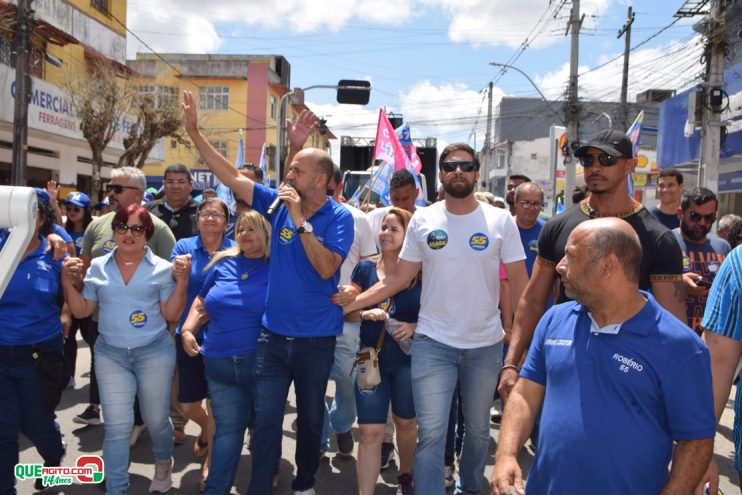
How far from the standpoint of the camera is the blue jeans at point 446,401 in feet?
12.7

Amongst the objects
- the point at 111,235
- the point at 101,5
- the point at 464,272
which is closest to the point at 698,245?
the point at 464,272

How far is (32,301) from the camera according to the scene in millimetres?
4172

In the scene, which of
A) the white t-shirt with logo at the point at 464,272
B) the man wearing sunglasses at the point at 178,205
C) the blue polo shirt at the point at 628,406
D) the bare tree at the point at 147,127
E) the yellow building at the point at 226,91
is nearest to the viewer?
the blue polo shirt at the point at 628,406

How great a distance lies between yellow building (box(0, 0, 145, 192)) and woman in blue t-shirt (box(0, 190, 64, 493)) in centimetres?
1433

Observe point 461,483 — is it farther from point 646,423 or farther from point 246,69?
point 246,69

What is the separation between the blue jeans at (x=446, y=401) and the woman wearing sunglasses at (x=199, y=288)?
1.63 metres

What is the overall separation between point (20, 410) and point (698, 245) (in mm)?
5254

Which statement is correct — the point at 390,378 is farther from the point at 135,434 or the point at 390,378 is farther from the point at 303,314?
the point at 135,434

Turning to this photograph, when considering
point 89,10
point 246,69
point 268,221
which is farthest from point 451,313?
point 246,69

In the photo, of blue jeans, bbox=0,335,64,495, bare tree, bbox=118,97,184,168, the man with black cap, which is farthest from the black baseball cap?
bare tree, bbox=118,97,184,168

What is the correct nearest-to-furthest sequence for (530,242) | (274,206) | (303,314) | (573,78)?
(274,206), (303,314), (530,242), (573,78)

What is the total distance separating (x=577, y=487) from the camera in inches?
89.8

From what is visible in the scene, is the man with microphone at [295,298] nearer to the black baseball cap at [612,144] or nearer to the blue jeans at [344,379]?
the blue jeans at [344,379]

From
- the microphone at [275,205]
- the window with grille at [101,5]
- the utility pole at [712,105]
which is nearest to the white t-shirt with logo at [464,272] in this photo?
the microphone at [275,205]
